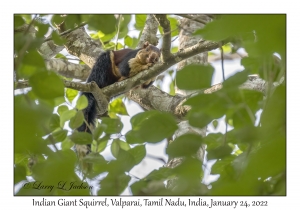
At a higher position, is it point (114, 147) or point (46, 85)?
point (46, 85)

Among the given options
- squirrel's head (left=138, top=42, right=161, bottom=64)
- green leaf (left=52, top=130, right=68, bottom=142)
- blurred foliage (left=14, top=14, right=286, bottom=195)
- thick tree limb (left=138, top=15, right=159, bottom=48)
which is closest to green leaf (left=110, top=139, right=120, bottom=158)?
green leaf (left=52, top=130, right=68, bottom=142)

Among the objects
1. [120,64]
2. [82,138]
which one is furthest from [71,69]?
[82,138]

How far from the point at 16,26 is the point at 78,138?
1.67 ft

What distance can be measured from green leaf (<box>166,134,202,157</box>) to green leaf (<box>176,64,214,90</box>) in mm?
142

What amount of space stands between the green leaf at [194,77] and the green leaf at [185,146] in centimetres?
14

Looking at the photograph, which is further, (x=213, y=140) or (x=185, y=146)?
(x=213, y=140)

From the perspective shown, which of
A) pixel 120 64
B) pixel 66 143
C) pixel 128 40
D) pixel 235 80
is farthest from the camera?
pixel 120 64

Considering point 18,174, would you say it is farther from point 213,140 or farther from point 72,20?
point 213,140

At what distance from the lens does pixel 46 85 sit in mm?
1087

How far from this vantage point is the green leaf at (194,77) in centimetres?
102

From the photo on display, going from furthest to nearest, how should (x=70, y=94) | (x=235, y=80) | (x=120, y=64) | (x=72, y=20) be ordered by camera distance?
(x=120, y=64), (x=70, y=94), (x=72, y=20), (x=235, y=80)

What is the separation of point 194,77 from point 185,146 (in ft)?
0.62
